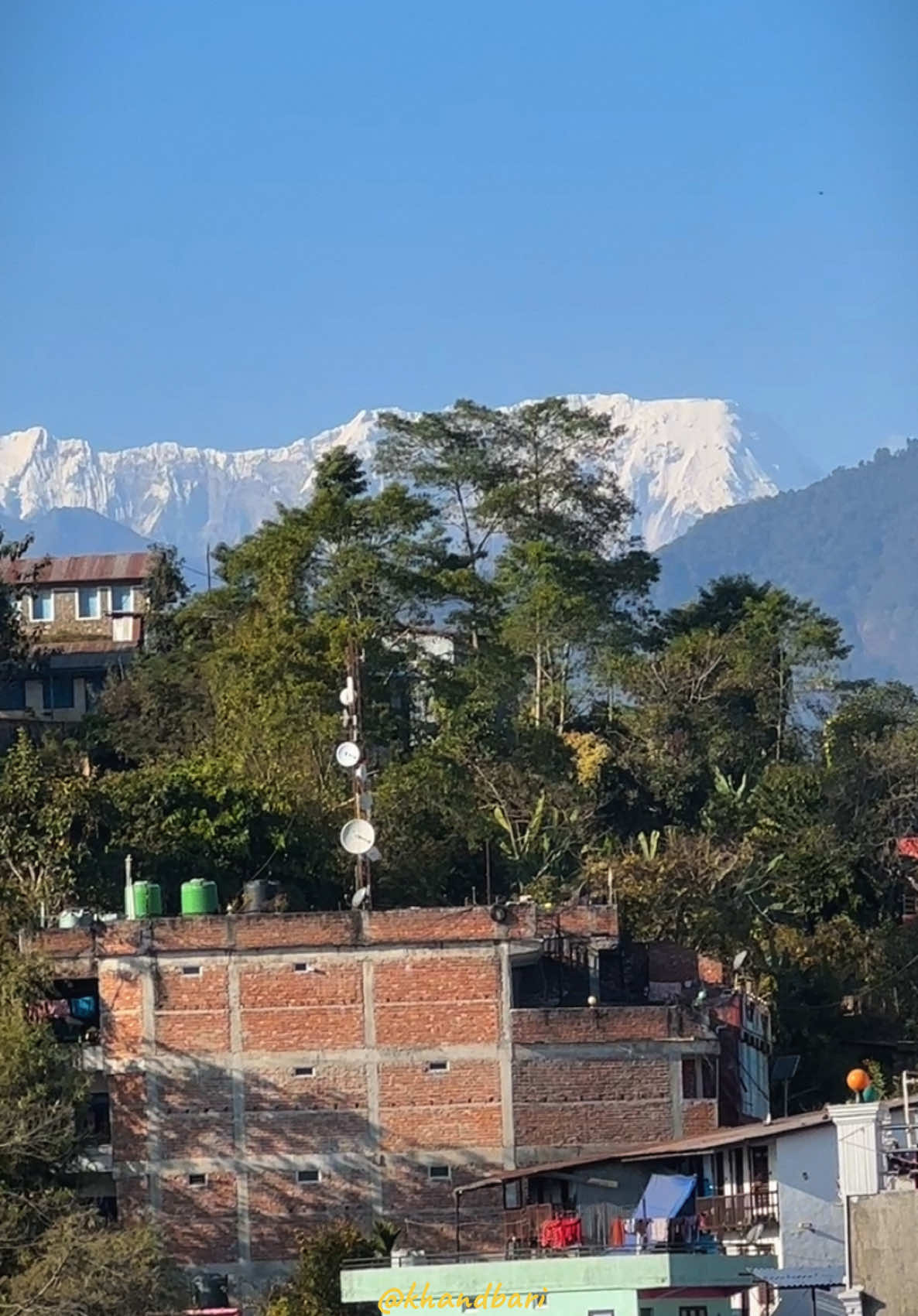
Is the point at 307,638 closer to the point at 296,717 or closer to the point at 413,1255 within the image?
the point at 296,717

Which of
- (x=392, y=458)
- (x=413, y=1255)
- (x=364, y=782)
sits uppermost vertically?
(x=392, y=458)

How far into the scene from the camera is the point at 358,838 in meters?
43.8

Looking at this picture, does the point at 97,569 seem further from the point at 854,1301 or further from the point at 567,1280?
the point at 854,1301

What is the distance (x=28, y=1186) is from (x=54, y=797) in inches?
500

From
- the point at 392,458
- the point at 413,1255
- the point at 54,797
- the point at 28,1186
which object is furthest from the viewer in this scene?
the point at 392,458

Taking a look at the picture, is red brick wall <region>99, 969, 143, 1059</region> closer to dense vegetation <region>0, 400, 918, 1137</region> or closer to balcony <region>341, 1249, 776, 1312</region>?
dense vegetation <region>0, 400, 918, 1137</region>

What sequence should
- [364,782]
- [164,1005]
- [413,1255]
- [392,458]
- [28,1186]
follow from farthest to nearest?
[392,458] < [364,782] < [164,1005] < [28,1186] < [413,1255]

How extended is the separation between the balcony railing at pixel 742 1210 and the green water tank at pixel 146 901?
34.9ft

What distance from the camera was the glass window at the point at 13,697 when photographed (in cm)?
6600

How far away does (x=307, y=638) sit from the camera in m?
54.0

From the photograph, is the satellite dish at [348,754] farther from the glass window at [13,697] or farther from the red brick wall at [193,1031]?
the glass window at [13,697]

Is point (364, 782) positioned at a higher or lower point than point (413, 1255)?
higher

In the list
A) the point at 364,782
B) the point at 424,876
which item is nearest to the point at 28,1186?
the point at 364,782

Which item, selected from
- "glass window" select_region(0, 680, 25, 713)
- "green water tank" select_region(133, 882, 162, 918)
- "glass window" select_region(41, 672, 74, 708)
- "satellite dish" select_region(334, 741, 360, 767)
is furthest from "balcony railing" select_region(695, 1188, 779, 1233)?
"glass window" select_region(41, 672, 74, 708)
